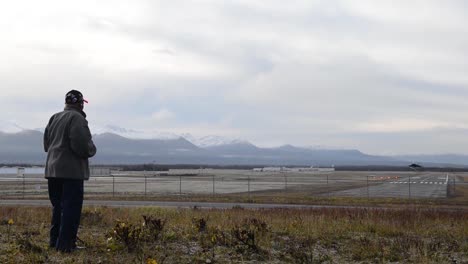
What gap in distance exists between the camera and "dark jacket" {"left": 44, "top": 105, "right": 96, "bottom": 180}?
21.8 ft

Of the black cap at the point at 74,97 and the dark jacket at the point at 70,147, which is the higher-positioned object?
the black cap at the point at 74,97

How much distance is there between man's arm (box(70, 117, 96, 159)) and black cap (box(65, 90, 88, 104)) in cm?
33

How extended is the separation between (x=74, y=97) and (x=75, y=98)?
0.02 meters

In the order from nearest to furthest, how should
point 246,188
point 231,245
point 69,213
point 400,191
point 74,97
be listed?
→ point 69,213 → point 74,97 → point 231,245 → point 400,191 → point 246,188

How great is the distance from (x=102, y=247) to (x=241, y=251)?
1.76m

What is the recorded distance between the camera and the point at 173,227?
9391mm

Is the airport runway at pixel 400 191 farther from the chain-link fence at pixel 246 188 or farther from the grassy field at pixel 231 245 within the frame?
the grassy field at pixel 231 245

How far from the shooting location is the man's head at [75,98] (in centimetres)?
693

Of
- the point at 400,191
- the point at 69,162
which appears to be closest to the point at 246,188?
the point at 400,191

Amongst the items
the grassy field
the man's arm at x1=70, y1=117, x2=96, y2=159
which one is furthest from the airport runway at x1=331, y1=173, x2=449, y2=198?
the man's arm at x1=70, y1=117, x2=96, y2=159

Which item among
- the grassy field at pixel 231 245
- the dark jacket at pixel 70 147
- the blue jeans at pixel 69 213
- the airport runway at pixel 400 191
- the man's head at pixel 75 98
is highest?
the man's head at pixel 75 98

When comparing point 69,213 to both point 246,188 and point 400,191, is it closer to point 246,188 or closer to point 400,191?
point 400,191

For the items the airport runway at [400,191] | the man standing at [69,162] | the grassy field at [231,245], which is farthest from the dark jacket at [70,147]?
the airport runway at [400,191]

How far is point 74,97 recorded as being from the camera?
6930 mm
